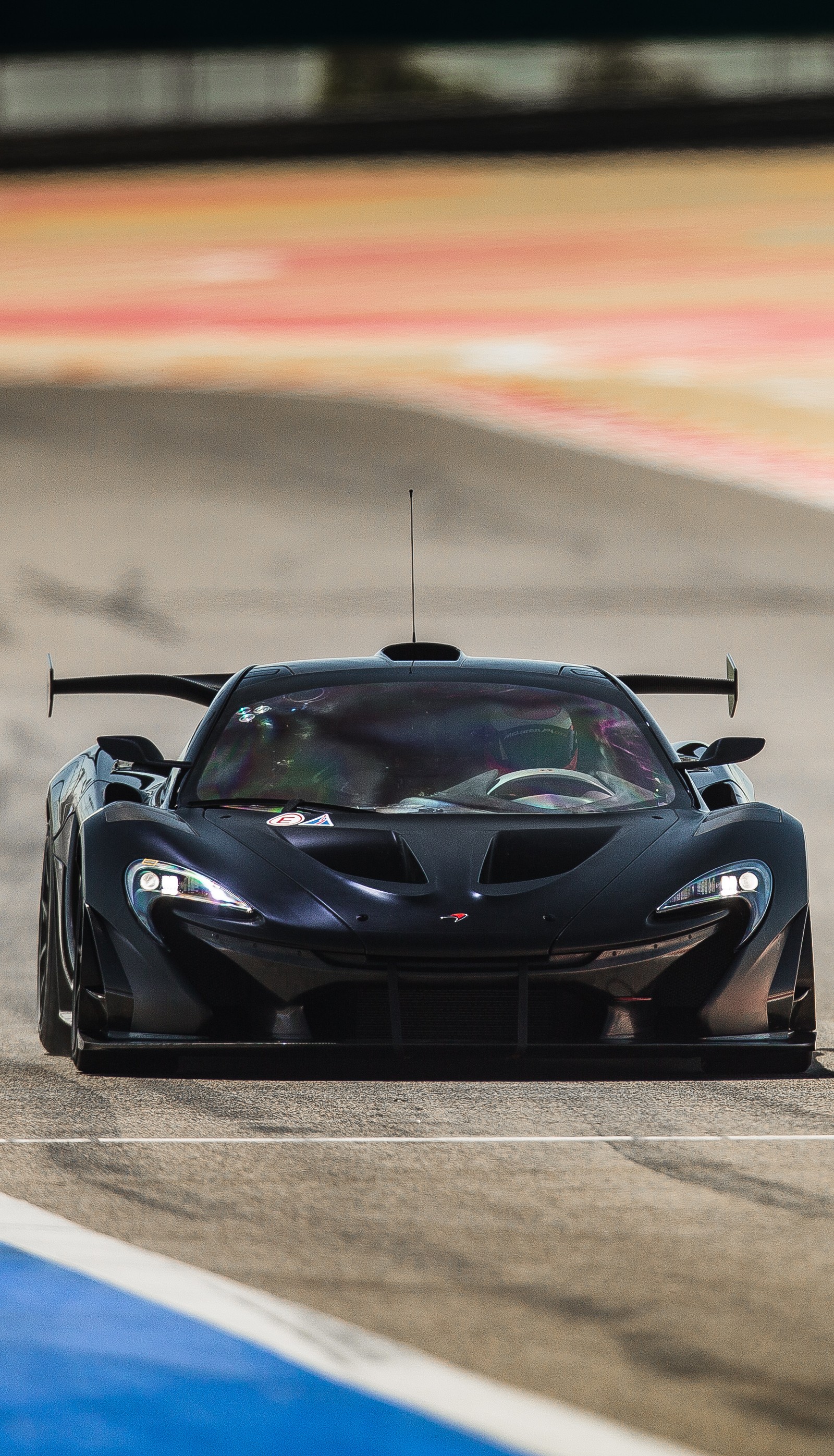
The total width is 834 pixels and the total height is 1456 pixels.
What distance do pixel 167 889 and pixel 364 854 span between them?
20.3 inches

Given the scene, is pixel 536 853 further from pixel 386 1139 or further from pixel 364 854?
pixel 386 1139

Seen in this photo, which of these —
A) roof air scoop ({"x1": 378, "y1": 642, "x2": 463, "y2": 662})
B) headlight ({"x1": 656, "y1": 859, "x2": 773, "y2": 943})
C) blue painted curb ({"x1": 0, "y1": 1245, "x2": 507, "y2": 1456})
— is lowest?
blue painted curb ({"x1": 0, "y1": 1245, "x2": 507, "y2": 1456})

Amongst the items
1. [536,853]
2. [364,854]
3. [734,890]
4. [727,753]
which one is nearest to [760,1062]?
[734,890]

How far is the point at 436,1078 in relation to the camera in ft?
17.2

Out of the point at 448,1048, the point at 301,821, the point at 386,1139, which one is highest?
the point at 301,821

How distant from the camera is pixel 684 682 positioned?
7.84 m

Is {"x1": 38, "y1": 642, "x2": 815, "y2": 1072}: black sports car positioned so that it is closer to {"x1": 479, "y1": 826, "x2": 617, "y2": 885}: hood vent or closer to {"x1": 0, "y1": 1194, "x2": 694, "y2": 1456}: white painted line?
{"x1": 479, "y1": 826, "x2": 617, "y2": 885}: hood vent

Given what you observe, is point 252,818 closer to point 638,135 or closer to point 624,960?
point 624,960

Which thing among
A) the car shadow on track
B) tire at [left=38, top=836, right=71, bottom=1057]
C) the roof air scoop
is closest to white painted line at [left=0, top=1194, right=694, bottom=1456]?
the car shadow on track

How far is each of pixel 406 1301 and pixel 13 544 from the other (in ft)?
57.0

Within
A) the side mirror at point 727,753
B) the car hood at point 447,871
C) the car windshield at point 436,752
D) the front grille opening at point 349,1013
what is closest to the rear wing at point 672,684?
the car windshield at point 436,752

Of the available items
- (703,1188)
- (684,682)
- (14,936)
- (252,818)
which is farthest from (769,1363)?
(14,936)

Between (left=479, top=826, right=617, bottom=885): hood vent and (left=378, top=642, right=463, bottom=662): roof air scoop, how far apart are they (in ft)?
5.23

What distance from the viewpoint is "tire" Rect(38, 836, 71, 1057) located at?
22.2 feet
